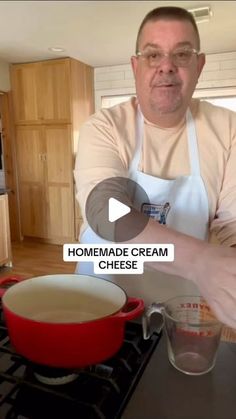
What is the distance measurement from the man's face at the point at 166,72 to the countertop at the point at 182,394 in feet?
0.94

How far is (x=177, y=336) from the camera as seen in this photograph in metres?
0.40

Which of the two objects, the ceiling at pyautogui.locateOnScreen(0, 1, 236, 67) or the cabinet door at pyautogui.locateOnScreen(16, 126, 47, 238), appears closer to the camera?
the ceiling at pyautogui.locateOnScreen(0, 1, 236, 67)

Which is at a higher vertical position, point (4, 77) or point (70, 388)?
point (4, 77)

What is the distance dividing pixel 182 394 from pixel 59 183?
0.27 metres

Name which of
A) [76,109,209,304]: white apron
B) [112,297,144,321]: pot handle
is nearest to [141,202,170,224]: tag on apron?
[76,109,209,304]: white apron

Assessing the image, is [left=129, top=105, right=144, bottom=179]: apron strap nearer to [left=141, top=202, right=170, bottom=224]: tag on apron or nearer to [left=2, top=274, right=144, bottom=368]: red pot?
[left=141, top=202, right=170, bottom=224]: tag on apron

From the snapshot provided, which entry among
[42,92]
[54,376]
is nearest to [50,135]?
[42,92]

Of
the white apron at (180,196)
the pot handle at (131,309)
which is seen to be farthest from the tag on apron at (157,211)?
the pot handle at (131,309)

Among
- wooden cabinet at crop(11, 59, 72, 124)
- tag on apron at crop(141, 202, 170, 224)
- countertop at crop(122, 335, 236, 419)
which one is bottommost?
countertop at crop(122, 335, 236, 419)

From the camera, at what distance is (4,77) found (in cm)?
34

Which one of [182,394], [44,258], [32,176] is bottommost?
[182,394]

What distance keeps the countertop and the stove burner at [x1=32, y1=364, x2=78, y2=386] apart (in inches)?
2.7

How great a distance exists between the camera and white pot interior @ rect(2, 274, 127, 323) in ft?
1.33

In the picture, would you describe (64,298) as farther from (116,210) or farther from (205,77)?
(205,77)
